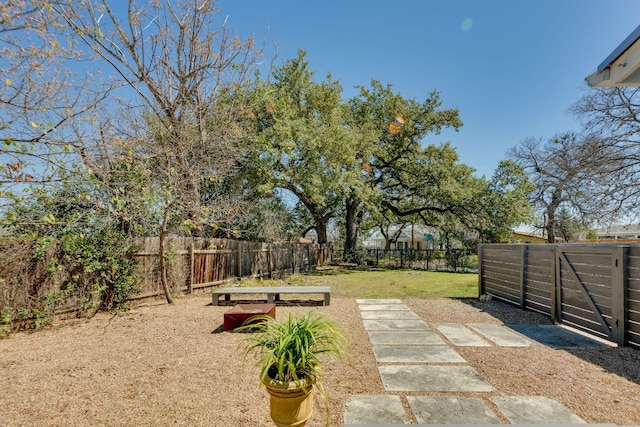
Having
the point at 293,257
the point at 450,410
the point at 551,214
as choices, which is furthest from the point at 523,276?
the point at 551,214

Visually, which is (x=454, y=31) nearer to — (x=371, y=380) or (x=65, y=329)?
(x=371, y=380)

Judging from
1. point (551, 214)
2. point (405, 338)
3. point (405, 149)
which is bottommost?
point (405, 338)

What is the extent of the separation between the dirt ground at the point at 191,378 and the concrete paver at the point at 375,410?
0.09m

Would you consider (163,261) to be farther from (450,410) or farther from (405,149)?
(405,149)

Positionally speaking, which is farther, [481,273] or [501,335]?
[481,273]

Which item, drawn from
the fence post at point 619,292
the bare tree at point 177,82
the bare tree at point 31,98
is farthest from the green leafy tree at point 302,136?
the fence post at point 619,292

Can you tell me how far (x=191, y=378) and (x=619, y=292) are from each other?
601 cm

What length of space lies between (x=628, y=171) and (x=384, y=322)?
12156 millimetres

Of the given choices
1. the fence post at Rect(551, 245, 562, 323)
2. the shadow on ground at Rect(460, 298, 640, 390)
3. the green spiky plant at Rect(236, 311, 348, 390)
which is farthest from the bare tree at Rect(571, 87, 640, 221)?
the green spiky plant at Rect(236, 311, 348, 390)

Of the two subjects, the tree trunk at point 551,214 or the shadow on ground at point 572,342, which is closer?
the shadow on ground at point 572,342

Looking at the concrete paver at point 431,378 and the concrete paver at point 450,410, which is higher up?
the concrete paver at point 450,410

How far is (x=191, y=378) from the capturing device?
3.57m

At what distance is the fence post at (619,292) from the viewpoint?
15.3 ft

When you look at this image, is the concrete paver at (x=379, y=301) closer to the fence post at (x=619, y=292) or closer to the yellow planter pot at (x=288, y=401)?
the fence post at (x=619, y=292)
